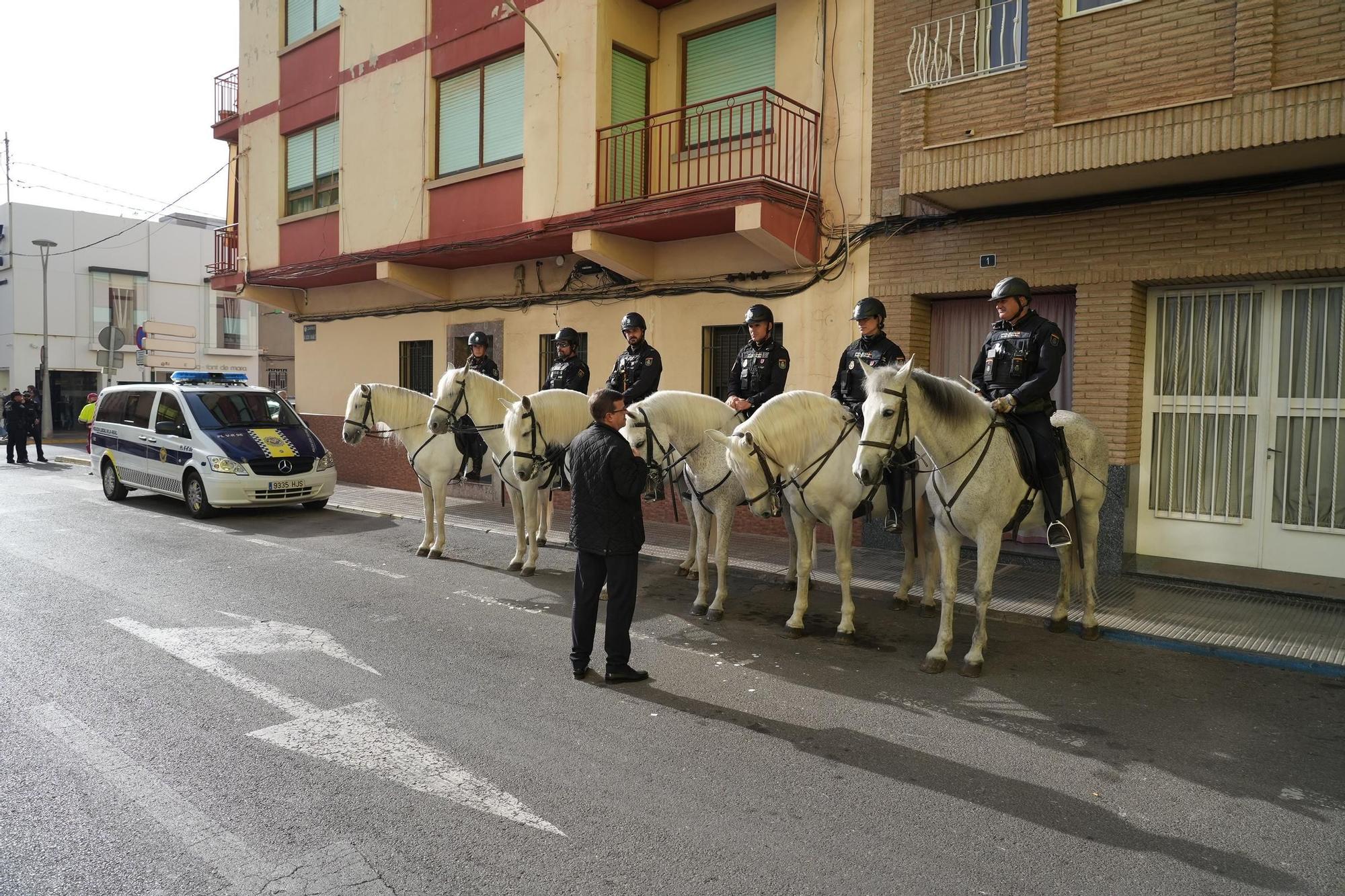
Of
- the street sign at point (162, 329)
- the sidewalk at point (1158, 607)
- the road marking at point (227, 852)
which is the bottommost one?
the road marking at point (227, 852)

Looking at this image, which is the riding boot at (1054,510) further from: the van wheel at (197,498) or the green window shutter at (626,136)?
the van wheel at (197,498)

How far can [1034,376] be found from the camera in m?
6.24

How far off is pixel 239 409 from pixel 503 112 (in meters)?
6.48

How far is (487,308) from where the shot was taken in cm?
1514

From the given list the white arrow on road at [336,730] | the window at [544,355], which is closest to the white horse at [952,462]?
the white arrow on road at [336,730]

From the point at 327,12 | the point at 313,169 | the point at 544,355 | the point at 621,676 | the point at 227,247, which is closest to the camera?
the point at 621,676

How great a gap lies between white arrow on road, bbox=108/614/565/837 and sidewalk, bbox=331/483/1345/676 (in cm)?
434

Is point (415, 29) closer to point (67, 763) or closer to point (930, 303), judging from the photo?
point (930, 303)

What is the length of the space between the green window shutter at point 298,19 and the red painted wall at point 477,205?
642 centimetres

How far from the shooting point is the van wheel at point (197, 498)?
12438 mm

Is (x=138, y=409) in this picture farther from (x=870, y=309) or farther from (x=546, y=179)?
(x=870, y=309)

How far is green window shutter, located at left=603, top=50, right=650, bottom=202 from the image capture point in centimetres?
1247

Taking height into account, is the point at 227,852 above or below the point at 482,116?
below

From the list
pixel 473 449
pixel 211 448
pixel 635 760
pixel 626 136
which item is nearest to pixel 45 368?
pixel 211 448
